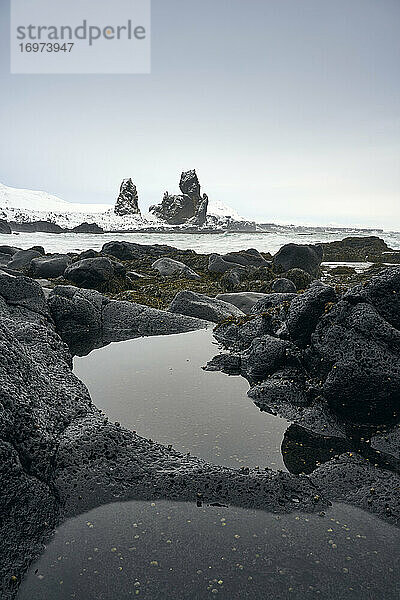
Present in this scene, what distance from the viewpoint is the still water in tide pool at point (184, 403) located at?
5.89 metres

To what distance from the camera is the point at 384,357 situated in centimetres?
670

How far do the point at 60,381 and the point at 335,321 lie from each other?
15.1ft

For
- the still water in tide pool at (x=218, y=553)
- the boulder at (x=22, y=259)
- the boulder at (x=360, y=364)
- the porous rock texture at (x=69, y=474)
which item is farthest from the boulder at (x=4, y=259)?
the still water in tide pool at (x=218, y=553)

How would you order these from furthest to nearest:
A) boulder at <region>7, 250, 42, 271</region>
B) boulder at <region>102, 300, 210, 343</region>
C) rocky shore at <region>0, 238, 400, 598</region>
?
boulder at <region>7, 250, 42, 271</region>, boulder at <region>102, 300, 210, 343</region>, rocky shore at <region>0, 238, 400, 598</region>

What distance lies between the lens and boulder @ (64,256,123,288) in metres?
18.7

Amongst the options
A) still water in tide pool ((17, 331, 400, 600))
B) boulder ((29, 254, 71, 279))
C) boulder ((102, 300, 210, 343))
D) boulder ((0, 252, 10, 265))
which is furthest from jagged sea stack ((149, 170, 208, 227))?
still water in tide pool ((17, 331, 400, 600))

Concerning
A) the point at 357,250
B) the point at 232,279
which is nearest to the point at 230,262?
the point at 232,279

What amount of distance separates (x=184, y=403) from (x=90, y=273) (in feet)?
41.8

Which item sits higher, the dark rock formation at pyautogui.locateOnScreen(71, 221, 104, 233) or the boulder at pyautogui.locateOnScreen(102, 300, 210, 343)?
the dark rock formation at pyautogui.locateOnScreen(71, 221, 104, 233)

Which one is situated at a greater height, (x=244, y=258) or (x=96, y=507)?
(x=244, y=258)

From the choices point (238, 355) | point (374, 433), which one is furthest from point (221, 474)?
point (238, 355)

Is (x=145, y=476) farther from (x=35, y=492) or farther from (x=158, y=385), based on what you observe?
(x=158, y=385)

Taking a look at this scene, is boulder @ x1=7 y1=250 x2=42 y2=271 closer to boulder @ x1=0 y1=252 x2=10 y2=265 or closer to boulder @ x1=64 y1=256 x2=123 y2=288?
boulder @ x1=0 y1=252 x2=10 y2=265

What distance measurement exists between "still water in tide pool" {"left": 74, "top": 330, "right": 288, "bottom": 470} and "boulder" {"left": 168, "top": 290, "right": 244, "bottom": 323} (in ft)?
8.71
